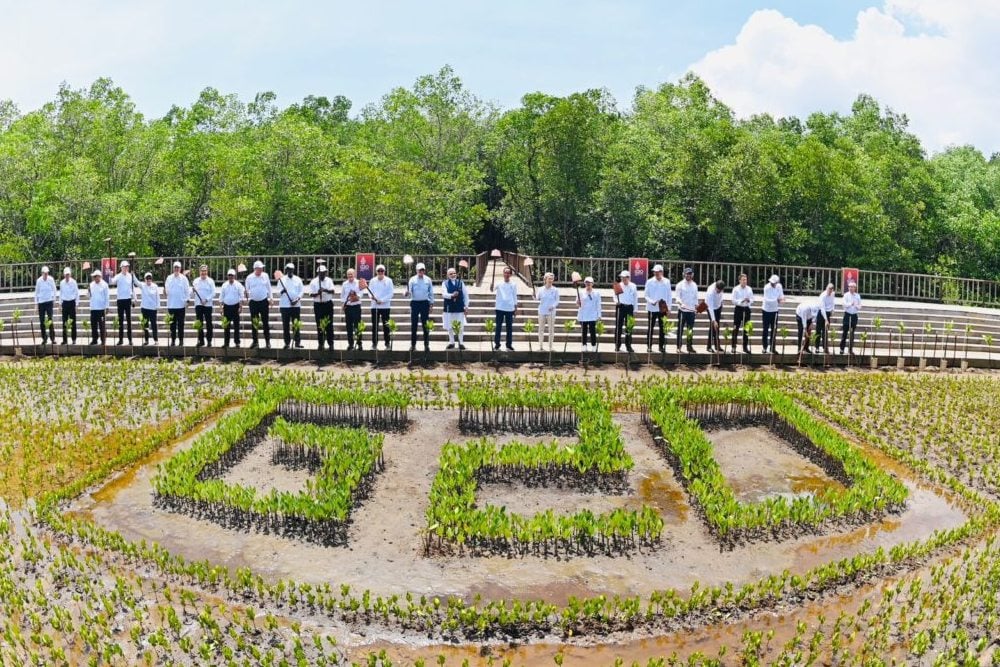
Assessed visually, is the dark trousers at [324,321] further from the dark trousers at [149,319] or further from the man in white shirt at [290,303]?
the dark trousers at [149,319]

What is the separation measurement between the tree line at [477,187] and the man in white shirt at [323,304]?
1387cm

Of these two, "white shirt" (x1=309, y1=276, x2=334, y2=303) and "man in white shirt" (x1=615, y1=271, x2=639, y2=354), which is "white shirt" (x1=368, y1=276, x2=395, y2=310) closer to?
"white shirt" (x1=309, y1=276, x2=334, y2=303)

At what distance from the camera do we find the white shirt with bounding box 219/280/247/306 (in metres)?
16.1

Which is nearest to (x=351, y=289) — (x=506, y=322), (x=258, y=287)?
(x=258, y=287)

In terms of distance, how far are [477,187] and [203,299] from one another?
20485mm

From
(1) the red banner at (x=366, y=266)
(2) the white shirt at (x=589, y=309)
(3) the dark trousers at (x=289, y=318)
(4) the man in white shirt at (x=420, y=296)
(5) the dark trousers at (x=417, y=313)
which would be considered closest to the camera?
(4) the man in white shirt at (x=420, y=296)

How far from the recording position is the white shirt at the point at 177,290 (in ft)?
54.5

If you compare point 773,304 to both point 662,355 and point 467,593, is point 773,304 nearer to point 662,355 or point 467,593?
point 662,355

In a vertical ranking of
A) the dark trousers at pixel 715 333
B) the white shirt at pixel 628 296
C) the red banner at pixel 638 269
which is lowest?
the dark trousers at pixel 715 333

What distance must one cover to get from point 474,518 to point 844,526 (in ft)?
12.7

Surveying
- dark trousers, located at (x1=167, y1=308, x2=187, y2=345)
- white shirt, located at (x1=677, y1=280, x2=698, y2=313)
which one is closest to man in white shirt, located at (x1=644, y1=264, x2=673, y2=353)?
white shirt, located at (x1=677, y1=280, x2=698, y2=313)

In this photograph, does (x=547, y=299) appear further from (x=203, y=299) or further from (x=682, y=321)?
(x=203, y=299)

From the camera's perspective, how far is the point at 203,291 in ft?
53.5

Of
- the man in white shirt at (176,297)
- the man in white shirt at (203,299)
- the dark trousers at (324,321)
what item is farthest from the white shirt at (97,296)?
the dark trousers at (324,321)
